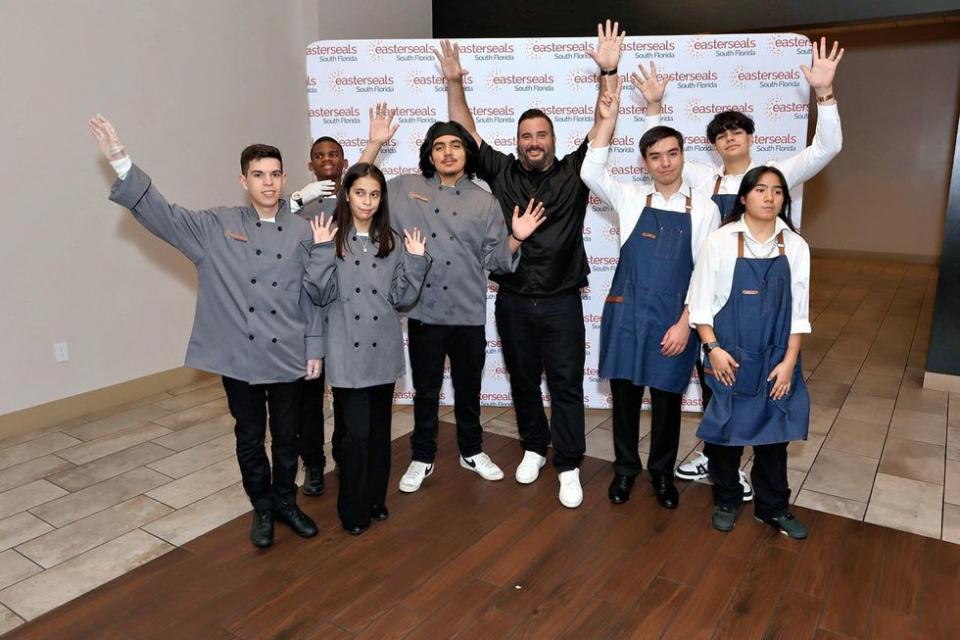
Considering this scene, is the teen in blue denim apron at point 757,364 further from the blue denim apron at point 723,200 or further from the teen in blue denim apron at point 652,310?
the blue denim apron at point 723,200

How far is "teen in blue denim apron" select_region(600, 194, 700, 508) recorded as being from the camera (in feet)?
9.87

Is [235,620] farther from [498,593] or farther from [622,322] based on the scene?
[622,322]

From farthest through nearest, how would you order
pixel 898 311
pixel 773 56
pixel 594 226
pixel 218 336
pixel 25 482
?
pixel 898 311
pixel 594 226
pixel 773 56
pixel 25 482
pixel 218 336

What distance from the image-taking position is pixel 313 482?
11.1 ft

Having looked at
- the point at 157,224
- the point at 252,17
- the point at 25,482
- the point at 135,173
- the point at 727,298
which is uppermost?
the point at 252,17

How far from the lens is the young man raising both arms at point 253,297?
2705 millimetres

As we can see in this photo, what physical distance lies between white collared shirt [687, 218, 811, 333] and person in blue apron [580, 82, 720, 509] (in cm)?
19

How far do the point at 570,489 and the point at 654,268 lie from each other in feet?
3.55

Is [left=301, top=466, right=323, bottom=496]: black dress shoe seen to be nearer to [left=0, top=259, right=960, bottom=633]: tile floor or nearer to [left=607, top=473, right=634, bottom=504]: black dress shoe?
[left=0, top=259, right=960, bottom=633]: tile floor

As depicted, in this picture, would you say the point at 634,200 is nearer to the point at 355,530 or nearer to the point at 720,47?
the point at 720,47

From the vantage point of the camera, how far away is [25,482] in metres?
3.58

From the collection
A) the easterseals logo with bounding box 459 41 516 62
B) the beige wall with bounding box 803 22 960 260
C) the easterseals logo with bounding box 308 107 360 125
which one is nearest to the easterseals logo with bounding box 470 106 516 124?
the easterseals logo with bounding box 459 41 516 62

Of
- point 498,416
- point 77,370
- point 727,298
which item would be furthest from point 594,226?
point 77,370

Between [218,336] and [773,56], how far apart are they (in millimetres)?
3386
